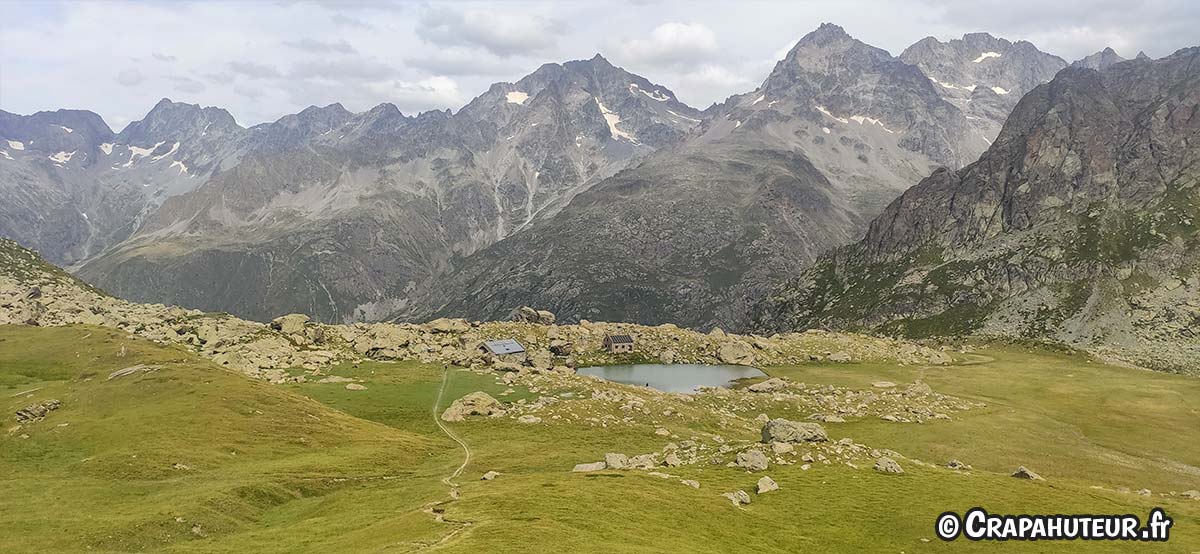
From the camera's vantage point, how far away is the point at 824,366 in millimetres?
161250

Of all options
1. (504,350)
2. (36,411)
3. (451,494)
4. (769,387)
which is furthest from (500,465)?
(504,350)

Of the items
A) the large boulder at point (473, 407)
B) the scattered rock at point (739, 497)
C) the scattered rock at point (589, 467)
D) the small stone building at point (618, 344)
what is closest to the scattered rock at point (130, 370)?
the large boulder at point (473, 407)

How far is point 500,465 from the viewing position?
67.0m

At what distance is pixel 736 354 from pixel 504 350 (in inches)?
2433

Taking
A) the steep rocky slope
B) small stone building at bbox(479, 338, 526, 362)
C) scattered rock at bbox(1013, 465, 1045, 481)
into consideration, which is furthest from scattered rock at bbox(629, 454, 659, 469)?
small stone building at bbox(479, 338, 526, 362)

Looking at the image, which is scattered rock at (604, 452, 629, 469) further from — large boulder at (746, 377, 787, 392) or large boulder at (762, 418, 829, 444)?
large boulder at (746, 377, 787, 392)

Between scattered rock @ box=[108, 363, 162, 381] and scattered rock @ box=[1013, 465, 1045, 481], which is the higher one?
scattered rock @ box=[1013, 465, 1045, 481]

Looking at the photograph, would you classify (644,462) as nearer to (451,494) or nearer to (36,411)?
(451,494)

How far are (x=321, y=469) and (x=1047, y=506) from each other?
5999 centimetres

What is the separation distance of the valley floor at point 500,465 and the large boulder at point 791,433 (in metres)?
2.64

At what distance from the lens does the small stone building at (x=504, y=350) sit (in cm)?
13838

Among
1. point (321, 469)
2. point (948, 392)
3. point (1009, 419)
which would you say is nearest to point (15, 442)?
point (321, 469)

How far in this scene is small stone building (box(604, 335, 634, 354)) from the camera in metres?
168

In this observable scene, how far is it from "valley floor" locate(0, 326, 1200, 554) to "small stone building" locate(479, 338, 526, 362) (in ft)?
51.7
